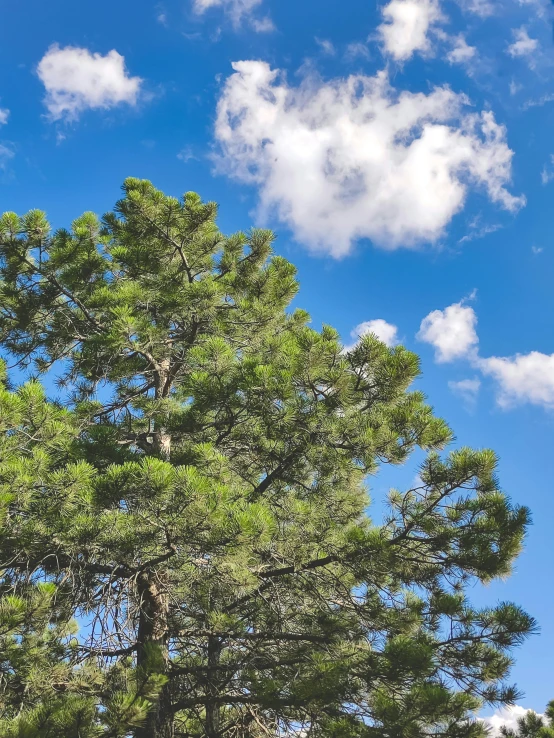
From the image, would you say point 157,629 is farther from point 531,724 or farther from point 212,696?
point 531,724

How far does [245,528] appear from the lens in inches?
147

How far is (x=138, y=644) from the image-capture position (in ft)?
15.8

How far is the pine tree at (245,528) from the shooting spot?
3.83 m

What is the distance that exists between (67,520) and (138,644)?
67.0 inches

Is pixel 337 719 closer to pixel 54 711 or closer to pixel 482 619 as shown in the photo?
pixel 482 619

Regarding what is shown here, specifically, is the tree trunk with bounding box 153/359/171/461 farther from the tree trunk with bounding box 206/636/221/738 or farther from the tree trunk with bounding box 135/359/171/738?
the tree trunk with bounding box 206/636/221/738

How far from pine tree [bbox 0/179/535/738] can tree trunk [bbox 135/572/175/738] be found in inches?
1.0

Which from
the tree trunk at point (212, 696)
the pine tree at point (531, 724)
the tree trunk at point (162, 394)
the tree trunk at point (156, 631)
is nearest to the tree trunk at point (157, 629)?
the tree trunk at point (156, 631)

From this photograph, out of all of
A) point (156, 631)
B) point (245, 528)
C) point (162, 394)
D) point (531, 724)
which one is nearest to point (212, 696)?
point (156, 631)

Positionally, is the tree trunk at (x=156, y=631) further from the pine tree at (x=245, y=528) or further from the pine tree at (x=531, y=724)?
the pine tree at (x=531, y=724)

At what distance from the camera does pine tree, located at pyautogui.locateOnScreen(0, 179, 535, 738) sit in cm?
383

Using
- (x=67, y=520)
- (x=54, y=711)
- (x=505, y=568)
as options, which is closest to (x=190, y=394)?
(x=67, y=520)

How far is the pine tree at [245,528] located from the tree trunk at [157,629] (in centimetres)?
3

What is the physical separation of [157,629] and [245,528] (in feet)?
6.85
